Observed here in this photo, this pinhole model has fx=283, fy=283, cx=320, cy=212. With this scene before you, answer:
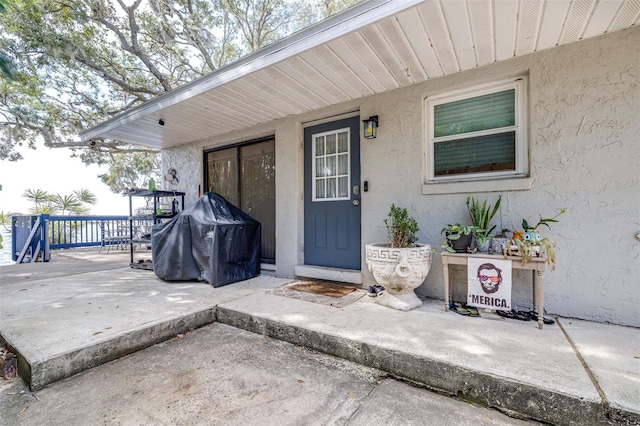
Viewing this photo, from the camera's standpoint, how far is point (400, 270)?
2535mm

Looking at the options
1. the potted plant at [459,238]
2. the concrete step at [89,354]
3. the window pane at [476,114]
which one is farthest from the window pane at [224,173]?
the potted plant at [459,238]

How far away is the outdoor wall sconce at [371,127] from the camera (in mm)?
3289

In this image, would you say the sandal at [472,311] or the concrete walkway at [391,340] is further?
the sandal at [472,311]

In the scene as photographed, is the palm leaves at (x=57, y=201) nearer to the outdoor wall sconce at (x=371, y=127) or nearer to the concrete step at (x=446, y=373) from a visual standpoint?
the outdoor wall sconce at (x=371, y=127)

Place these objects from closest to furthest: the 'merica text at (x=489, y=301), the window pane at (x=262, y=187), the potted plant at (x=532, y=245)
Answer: the potted plant at (x=532, y=245) → the 'merica text at (x=489, y=301) → the window pane at (x=262, y=187)

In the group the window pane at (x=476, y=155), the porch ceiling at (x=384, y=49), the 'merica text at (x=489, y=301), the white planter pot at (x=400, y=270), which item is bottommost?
the 'merica text at (x=489, y=301)

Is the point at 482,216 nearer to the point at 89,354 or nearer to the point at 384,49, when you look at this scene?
the point at 384,49

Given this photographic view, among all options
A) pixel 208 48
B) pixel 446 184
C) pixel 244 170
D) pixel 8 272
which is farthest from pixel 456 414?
pixel 208 48

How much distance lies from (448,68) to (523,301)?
7.56 feet

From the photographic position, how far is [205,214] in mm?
3805

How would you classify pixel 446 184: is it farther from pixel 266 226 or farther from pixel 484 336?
pixel 266 226

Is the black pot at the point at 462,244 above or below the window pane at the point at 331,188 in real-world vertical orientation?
below

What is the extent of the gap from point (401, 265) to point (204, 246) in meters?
2.47

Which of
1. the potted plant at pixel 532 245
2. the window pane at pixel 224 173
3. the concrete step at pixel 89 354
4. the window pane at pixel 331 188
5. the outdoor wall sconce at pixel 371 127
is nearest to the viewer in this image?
the concrete step at pixel 89 354
